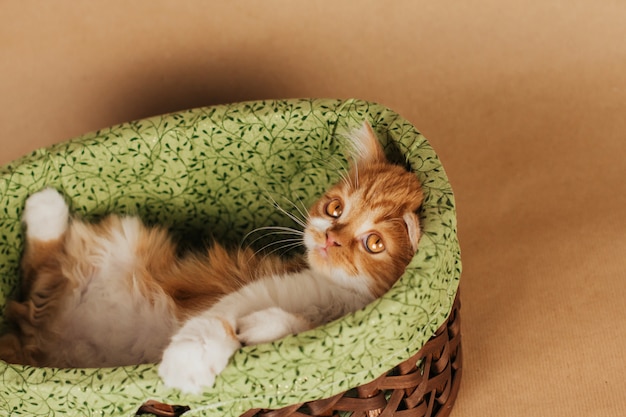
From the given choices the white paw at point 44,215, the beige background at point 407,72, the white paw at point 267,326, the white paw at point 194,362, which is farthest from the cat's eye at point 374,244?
the white paw at point 44,215

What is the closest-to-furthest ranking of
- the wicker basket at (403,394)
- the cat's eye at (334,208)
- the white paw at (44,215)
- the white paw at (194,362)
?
the white paw at (194,362) < the wicker basket at (403,394) < the cat's eye at (334,208) < the white paw at (44,215)

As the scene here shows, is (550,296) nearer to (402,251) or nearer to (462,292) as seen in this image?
(462,292)

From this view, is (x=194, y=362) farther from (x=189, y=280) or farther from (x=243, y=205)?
(x=243, y=205)

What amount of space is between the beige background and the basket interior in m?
0.49

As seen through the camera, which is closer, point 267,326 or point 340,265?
point 267,326

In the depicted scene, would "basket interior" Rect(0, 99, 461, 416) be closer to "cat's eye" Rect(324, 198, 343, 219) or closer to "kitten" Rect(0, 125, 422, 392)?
"kitten" Rect(0, 125, 422, 392)

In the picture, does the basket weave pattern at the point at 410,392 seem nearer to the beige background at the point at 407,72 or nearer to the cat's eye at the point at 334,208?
the cat's eye at the point at 334,208

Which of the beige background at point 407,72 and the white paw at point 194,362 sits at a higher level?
the beige background at point 407,72

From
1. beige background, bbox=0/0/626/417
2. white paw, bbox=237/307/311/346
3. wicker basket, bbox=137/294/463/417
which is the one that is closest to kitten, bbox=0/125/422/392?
white paw, bbox=237/307/311/346

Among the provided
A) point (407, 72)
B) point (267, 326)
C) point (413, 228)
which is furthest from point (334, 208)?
point (407, 72)

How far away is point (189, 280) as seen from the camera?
1.65m

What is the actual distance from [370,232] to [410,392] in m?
0.32

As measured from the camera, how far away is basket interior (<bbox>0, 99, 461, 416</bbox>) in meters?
1.14

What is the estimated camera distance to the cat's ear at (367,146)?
1.54 m
